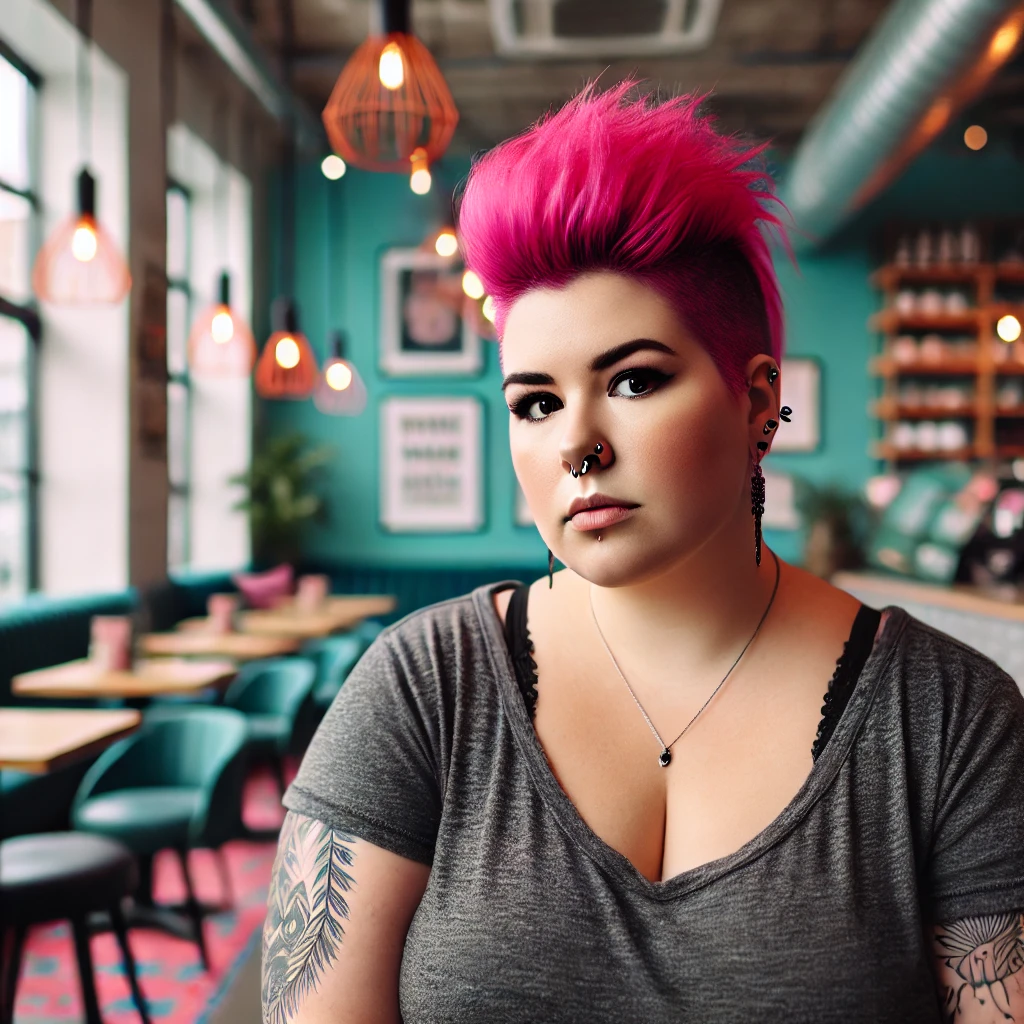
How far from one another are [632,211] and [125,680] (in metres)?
3.31

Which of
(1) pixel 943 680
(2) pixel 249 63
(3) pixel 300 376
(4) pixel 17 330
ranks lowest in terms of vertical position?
(1) pixel 943 680

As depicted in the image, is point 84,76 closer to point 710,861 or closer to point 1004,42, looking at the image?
point 1004,42

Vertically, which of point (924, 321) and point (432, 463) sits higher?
point (924, 321)

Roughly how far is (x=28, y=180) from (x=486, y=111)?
3317mm

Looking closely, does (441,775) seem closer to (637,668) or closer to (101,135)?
(637,668)

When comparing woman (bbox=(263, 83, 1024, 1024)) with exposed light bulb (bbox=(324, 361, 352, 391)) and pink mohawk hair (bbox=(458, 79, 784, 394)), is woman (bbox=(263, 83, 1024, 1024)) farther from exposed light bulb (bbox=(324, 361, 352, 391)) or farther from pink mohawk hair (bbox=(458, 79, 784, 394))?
exposed light bulb (bbox=(324, 361, 352, 391))

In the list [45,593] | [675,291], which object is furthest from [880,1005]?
[45,593]

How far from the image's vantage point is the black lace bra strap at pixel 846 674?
88 centimetres

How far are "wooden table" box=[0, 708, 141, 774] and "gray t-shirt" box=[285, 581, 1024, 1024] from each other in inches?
73.2

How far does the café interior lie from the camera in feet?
9.59

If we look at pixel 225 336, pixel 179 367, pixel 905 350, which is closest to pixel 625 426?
pixel 225 336

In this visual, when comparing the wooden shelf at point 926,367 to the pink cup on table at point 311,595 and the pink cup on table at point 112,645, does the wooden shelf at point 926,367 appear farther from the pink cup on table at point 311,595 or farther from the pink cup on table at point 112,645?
the pink cup on table at point 112,645

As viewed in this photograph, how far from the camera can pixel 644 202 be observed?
82 cm

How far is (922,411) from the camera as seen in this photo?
7.18 m
